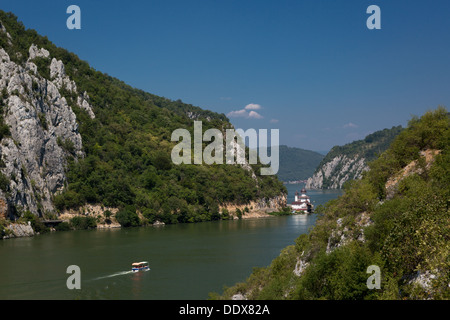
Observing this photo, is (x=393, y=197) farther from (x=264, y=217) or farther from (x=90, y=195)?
(x=264, y=217)

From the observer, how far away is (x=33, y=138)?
74688 millimetres

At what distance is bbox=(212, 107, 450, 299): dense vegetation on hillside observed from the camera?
1681 centimetres

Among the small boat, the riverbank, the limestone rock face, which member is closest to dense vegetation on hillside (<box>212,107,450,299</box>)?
the small boat

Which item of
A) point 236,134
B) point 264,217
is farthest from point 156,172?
point 236,134

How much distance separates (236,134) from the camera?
123938 mm

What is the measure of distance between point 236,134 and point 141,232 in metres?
58.9

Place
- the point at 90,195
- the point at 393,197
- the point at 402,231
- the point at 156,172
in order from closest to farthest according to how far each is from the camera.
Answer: the point at 402,231 → the point at 393,197 → the point at 90,195 → the point at 156,172

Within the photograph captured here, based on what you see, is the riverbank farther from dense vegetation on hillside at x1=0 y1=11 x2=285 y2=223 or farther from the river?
the river

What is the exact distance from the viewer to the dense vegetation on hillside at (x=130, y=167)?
82188mm
